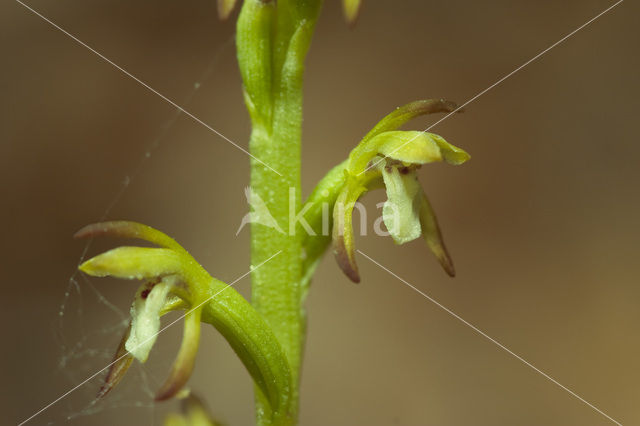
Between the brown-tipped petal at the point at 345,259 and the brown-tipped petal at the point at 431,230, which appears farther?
the brown-tipped petal at the point at 431,230

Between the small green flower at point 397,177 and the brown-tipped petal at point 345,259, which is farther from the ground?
the small green flower at point 397,177

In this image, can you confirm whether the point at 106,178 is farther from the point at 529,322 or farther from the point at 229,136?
the point at 529,322

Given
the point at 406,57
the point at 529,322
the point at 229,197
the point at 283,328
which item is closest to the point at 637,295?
the point at 529,322

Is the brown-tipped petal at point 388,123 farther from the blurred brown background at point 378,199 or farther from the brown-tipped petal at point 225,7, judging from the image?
the blurred brown background at point 378,199

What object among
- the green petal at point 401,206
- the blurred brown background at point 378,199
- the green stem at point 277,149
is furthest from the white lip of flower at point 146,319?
the blurred brown background at point 378,199

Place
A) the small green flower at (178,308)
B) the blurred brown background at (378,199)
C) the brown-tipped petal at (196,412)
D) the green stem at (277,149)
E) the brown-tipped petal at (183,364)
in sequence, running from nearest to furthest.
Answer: the brown-tipped petal at (183,364), the small green flower at (178,308), the green stem at (277,149), the brown-tipped petal at (196,412), the blurred brown background at (378,199)

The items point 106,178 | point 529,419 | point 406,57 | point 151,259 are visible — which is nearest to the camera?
point 151,259

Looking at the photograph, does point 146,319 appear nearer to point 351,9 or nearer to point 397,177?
point 397,177

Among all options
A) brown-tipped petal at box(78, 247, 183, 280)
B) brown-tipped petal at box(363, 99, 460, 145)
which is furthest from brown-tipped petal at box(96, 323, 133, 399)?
brown-tipped petal at box(363, 99, 460, 145)
